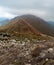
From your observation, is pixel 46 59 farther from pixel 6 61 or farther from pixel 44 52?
pixel 6 61

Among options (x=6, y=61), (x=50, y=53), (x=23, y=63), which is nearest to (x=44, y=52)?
(x=50, y=53)

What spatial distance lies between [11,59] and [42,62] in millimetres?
3297

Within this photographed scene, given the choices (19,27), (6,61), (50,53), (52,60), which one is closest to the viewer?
(52,60)

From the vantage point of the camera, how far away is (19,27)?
502 feet

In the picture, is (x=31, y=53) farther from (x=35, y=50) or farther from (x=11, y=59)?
(x=11, y=59)

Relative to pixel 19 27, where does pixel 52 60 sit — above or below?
above

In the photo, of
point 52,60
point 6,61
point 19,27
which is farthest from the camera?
point 19,27

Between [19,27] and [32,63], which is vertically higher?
[32,63]

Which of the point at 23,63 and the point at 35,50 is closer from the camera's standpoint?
the point at 23,63

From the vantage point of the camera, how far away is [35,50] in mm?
20438

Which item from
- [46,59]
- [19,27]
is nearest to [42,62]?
[46,59]

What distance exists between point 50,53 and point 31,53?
5.90ft

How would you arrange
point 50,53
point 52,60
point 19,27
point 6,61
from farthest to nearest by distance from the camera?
point 19,27 < point 6,61 < point 50,53 < point 52,60

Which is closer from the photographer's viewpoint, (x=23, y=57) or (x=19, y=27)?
(x=23, y=57)
